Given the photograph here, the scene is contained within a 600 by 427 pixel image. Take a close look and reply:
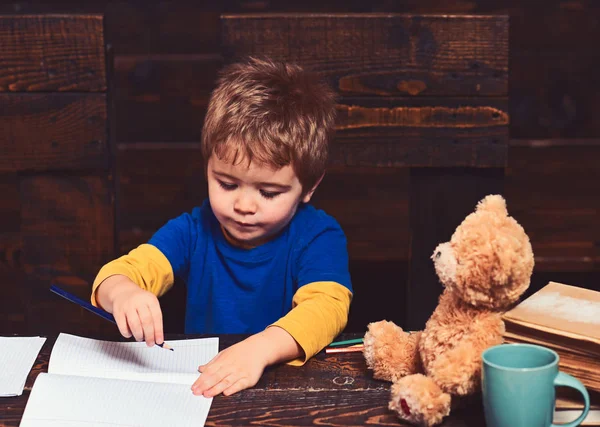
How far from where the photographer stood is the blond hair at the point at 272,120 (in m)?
1.43

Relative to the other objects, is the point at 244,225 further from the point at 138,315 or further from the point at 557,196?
the point at 557,196

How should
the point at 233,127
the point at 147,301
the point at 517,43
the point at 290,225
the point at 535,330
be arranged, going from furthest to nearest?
the point at 517,43, the point at 290,225, the point at 233,127, the point at 147,301, the point at 535,330

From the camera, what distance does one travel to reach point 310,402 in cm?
115

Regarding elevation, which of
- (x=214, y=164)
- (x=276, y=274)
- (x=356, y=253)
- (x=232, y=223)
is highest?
(x=214, y=164)

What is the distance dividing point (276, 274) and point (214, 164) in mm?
280

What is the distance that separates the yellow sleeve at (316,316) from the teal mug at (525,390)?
36 centimetres

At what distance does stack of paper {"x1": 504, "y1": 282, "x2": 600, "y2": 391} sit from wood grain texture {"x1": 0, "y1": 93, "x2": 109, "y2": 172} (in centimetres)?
112

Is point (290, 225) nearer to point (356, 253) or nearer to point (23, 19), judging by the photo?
point (23, 19)

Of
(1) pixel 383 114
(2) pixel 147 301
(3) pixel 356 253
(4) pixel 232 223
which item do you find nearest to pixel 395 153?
(1) pixel 383 114

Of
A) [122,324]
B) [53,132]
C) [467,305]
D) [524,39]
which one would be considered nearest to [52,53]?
[53,132]

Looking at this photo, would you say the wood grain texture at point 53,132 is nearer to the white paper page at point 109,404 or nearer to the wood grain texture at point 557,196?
the white paper page at point 109,404

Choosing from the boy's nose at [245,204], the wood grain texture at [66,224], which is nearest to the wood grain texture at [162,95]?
the wood grain texture at [66,224]

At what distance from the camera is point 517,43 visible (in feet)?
11.6

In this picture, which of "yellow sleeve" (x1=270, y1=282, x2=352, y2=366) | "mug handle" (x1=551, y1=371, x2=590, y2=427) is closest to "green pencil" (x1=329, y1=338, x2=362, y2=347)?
"yellow sleeve" (x1=270, y1=282, x2=352, y2=366)
